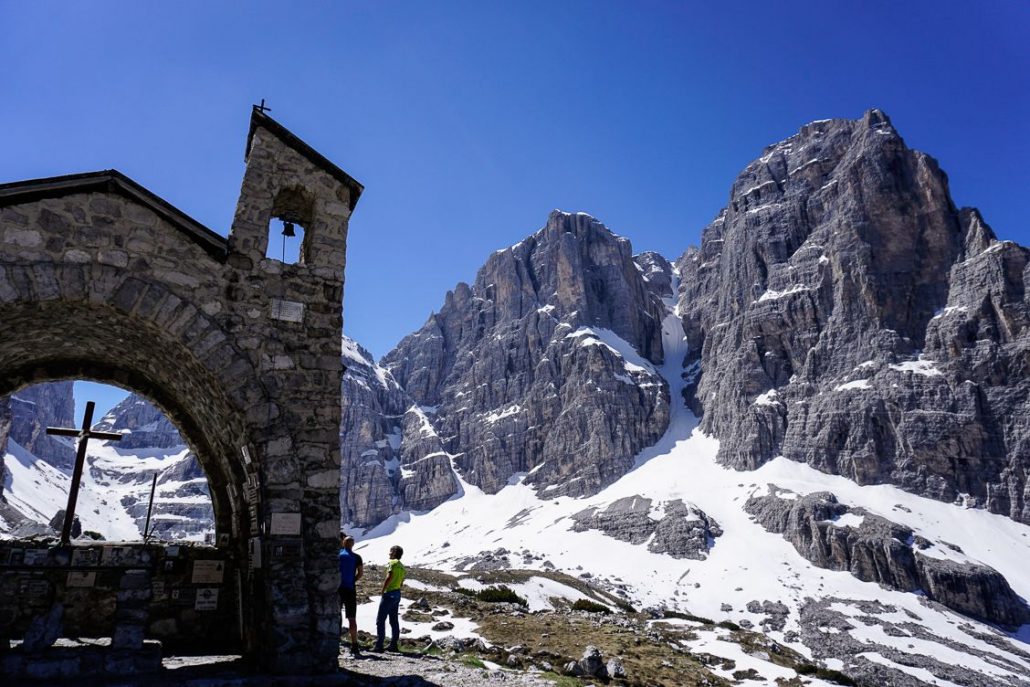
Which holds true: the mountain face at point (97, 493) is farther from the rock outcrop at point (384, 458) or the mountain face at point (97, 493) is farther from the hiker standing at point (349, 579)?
the hiker standing at point (349, 579)

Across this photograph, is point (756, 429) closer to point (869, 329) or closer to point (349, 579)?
point (869, 329)

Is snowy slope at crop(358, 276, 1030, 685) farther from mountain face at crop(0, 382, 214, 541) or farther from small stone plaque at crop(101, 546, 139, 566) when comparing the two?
mountain face at crop(0, 382, 214, 541)

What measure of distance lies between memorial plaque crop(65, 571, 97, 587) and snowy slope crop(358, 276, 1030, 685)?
21132 millimetres

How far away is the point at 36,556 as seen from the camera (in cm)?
1000

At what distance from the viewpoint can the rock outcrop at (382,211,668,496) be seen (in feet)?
461

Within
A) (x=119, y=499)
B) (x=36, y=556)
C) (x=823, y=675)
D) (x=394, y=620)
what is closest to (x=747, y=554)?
(x=823, y=675)

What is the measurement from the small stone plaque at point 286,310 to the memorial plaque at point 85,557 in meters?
5.07

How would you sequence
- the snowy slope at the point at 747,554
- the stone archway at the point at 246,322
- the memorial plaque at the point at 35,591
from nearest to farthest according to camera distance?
the stone archway at the point at 246,322
the memorial plaque at the point at 35,591
the snowy slope at the point at 747,554

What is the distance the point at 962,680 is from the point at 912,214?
9858 cm

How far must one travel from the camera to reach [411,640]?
46.4 feet

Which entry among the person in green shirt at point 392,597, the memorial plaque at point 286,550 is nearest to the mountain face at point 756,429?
the person in green shirt at point 392,597

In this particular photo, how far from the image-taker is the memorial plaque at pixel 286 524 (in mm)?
8594

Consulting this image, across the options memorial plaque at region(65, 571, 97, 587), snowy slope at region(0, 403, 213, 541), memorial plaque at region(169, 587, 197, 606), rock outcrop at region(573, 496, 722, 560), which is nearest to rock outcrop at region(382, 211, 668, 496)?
rock outcrop at region(573, 496, 722, 560)

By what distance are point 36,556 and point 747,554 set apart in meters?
92.2
